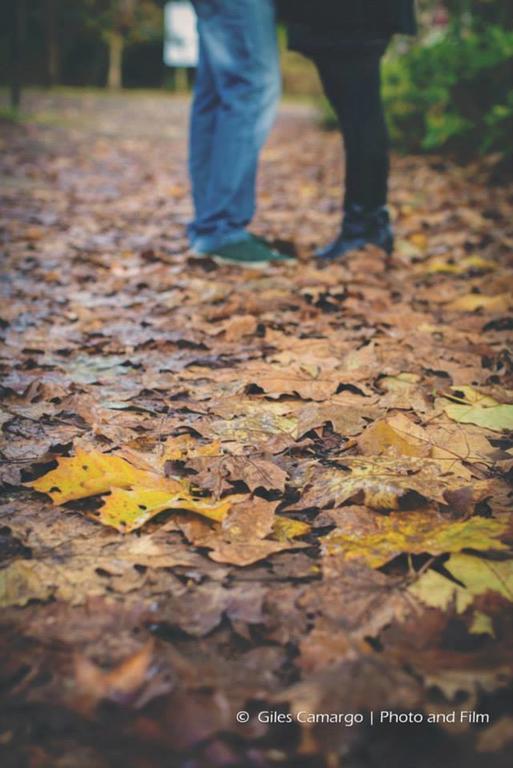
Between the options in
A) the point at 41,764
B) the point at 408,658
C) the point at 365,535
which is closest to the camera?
the point at 41,764

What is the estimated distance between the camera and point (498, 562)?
102 cm

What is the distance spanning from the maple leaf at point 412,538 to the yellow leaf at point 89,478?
349mm

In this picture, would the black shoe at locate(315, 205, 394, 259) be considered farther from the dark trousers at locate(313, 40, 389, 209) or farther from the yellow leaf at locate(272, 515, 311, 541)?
the yellow leaf at locate(272, 515, 311, 541)

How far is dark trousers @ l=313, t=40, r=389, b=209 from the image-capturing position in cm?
263

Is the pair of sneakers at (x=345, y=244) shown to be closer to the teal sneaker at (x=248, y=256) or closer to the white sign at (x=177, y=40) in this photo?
the teal sneaker at (x=248, y=256)

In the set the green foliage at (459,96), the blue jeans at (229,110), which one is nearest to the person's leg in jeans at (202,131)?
the blue jeans at (229,110)

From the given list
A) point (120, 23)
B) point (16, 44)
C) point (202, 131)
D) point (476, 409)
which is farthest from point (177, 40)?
point (476, 409)

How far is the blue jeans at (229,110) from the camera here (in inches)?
103

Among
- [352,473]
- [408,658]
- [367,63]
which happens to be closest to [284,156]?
[367,63]

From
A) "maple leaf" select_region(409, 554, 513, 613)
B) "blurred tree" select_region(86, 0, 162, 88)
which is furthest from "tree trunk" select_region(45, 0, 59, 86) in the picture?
"maple leaf" select_region(409, 554, 513, 613)

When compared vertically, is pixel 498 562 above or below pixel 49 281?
above

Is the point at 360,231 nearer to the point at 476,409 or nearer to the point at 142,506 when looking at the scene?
the point at 476,409

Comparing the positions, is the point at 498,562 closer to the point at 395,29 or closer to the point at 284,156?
the point at 395,29

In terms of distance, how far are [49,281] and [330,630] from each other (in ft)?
7.10
